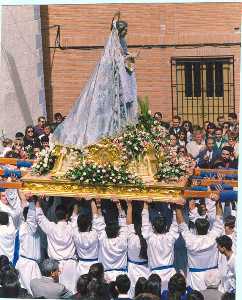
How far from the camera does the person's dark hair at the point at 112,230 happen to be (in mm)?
13320

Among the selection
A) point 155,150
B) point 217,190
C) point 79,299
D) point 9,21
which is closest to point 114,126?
point 155,150

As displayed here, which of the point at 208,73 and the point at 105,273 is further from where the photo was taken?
the point at 208,73

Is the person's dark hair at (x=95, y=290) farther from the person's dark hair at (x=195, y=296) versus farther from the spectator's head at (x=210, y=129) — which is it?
the spectator's head at (x=210, y=129)

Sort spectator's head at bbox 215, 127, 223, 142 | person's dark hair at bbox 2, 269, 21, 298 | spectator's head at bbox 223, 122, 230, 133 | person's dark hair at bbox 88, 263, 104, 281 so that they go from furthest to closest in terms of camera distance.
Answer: spectator's head at bbox 223, 122, 230, 133 < spectator's head at bbox 215, 127, 223, 142 < person's dark hair at bbox 2, 269, 21, 298 < person's dark hair at bbox 88, 263, 104, 281

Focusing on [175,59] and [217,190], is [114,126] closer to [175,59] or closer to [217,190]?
[217,190]

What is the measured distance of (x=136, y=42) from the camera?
1930cm

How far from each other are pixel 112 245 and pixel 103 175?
0.92 m

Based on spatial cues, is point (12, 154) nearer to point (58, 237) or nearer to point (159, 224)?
point (58, 237)

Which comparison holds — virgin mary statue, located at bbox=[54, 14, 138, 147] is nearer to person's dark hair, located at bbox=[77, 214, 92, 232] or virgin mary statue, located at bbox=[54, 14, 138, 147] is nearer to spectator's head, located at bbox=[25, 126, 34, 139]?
person's dark hair, located at bbox=[77, 214, 92, 232]

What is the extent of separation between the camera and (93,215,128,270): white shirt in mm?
13344

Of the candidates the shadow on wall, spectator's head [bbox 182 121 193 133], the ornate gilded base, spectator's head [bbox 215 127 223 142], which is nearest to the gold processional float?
the ornate gilded base

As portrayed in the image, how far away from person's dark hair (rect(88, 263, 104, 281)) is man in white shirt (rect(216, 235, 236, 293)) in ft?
4.43

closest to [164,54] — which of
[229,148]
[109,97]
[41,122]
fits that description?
[41,122]

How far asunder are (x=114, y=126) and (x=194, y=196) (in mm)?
1402
